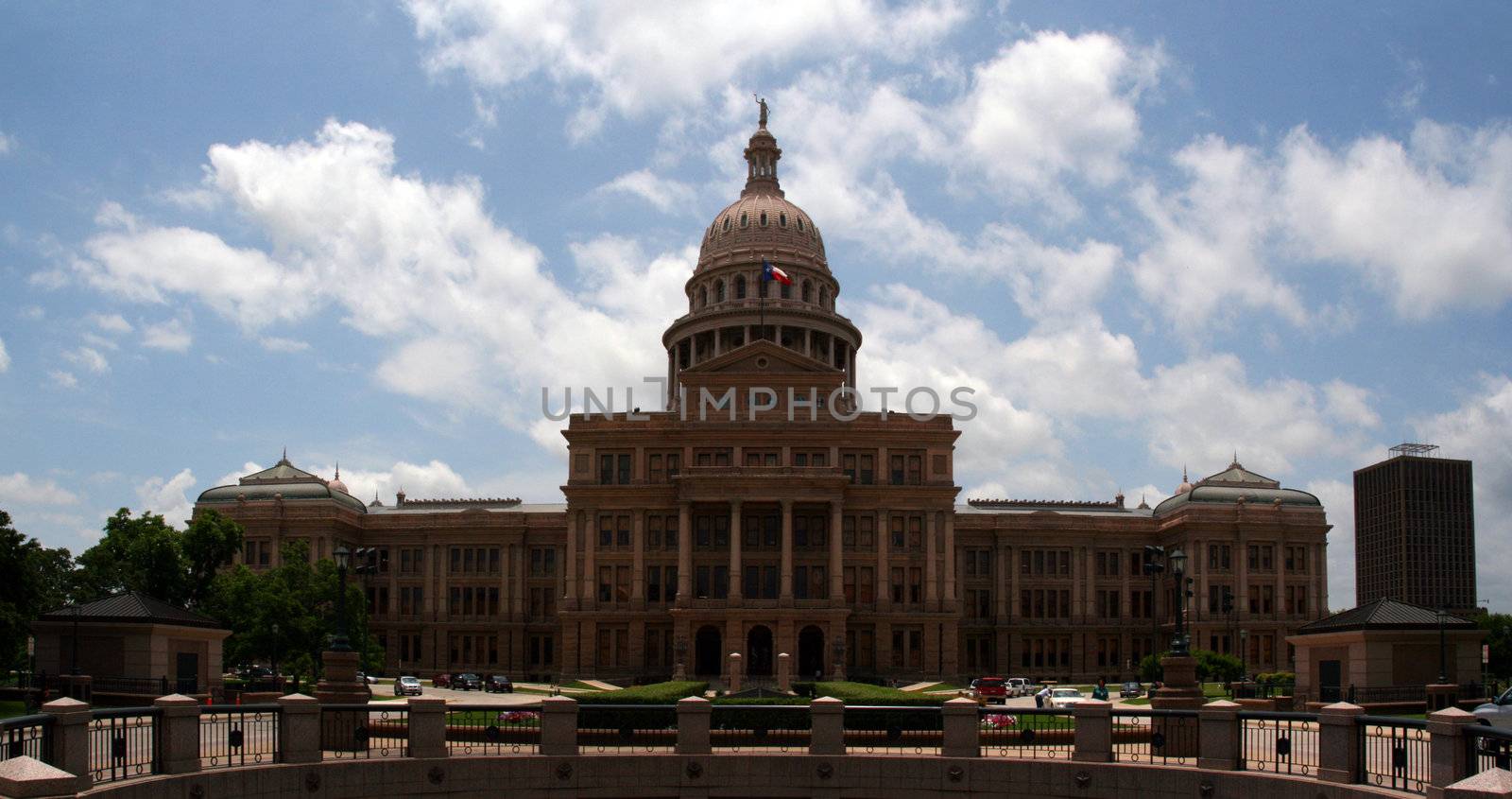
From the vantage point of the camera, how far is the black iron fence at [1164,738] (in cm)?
3034

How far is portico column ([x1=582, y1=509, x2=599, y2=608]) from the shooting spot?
9650 centimetres

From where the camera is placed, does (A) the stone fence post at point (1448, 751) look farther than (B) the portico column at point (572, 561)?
No

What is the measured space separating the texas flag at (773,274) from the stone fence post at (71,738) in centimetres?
9228

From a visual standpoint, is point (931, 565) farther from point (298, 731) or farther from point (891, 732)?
point (298, 731)

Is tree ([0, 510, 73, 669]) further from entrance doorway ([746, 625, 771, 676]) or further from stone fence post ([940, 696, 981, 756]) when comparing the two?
entrance doorway ([746, 625, 771, 676])

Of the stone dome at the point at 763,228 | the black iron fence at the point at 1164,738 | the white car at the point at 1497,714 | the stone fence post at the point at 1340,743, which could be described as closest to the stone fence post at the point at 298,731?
the black iron fence at the point at 1164,738

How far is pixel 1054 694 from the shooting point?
73375mm

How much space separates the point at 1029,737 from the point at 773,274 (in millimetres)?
84798

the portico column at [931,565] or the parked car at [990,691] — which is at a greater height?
the portico column at [931,565]

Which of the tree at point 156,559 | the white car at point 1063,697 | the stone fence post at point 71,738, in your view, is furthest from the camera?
the tree at point 156,559

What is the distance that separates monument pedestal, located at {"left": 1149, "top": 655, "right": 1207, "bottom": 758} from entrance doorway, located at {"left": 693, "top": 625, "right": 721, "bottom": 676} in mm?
57120

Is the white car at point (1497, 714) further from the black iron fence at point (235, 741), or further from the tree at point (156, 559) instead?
the tree at point (156, 559)

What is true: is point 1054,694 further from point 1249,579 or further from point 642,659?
point 1249,579

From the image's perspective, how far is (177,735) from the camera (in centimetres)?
2781
